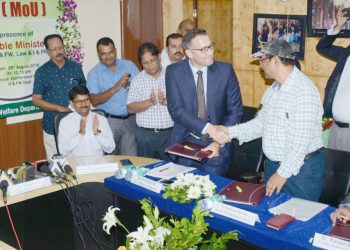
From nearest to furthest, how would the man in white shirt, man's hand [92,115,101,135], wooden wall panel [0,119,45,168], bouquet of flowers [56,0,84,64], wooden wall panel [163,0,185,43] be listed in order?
man's hand [92,115,101,135]
the man in white shirt
wooden wall panel [0,119,45,168]
bouquet of flowers [56,0,84,64]
wooden wall panel [163,0,185,43]

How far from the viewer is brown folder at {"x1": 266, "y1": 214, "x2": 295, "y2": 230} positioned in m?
2.32

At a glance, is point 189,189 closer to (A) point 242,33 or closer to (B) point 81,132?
(B) point 81,132

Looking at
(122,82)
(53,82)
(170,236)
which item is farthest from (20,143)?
(170,236)

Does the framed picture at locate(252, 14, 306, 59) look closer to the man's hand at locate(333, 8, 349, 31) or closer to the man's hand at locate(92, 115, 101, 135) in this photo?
the man's hand at locate(333, 8, 349, 31)

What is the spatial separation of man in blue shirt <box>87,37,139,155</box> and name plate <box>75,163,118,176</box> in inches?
48.1

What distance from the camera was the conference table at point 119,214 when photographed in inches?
90.7

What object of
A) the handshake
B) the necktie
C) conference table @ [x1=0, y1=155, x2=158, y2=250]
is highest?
the necktie

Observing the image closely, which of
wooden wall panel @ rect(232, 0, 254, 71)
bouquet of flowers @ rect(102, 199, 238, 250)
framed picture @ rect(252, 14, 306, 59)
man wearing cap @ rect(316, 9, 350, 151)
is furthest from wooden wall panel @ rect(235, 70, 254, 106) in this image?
bouquet of flowers @ rect(102, 199, 238, 250)

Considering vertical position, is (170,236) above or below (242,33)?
below

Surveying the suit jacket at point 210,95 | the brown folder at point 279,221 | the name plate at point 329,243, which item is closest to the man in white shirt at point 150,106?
the suit jacket at point 210,95

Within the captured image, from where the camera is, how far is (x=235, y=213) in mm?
2461

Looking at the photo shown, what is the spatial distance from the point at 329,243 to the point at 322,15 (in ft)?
10.5

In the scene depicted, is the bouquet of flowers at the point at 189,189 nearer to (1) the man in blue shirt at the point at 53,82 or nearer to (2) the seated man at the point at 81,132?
(2) the seated man at the point at 81,132

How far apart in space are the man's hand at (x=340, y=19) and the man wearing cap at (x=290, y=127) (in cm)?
181
